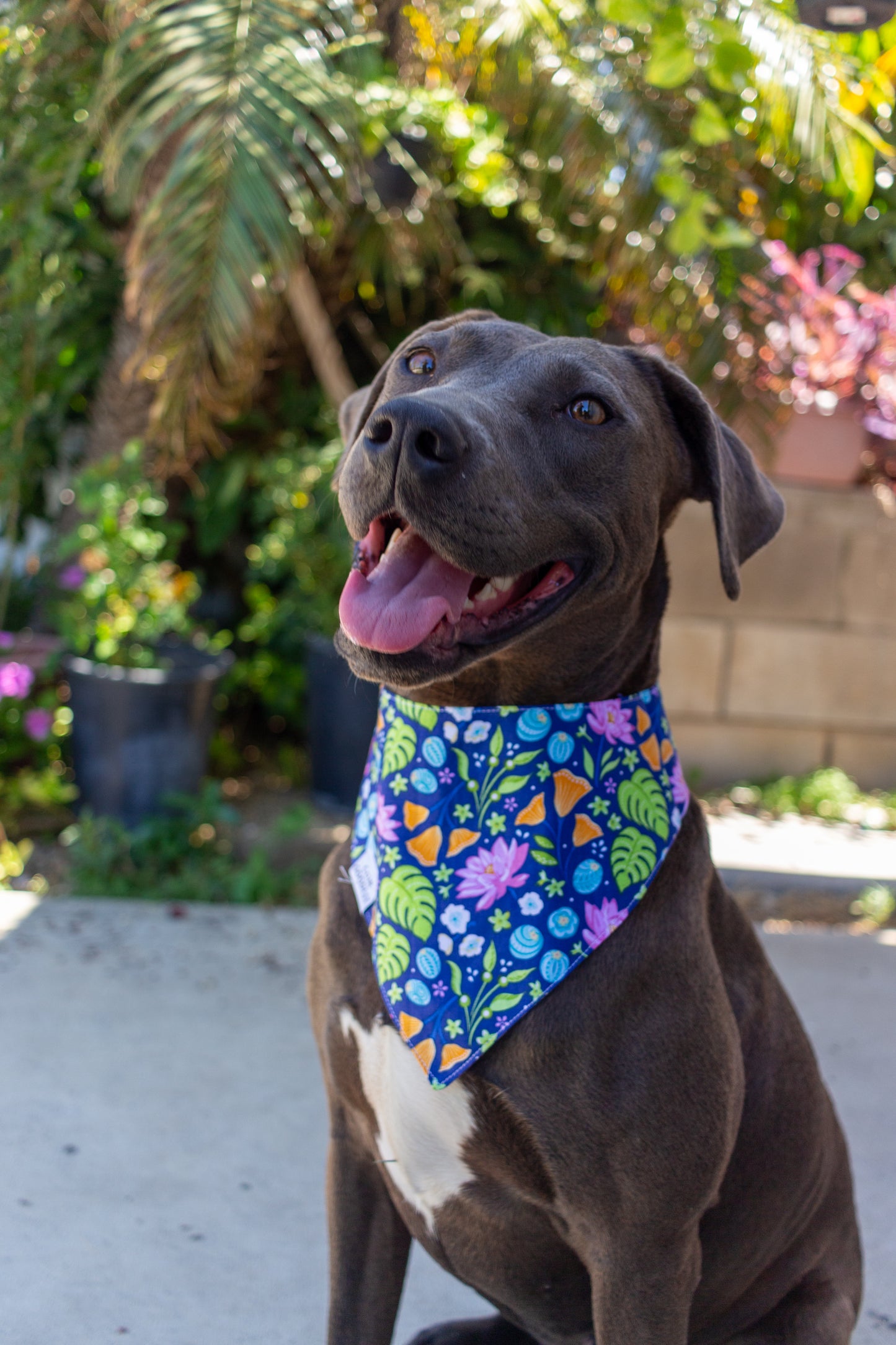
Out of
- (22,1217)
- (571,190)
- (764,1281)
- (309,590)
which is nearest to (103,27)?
(571,190)

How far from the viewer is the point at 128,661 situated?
454 centimetres

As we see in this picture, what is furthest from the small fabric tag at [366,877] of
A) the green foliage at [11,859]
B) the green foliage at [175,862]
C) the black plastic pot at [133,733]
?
the black plastic pot at [133,733]

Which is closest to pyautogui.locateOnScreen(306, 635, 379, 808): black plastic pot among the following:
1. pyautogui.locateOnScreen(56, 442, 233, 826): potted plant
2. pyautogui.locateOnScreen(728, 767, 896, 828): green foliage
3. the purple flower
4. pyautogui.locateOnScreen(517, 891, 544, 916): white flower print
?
pyautogui.locateOnScreen(56, 442, 233, 826): potted plant

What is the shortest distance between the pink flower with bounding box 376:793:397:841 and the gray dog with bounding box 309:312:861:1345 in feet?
0.36

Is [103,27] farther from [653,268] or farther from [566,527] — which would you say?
[566,527]

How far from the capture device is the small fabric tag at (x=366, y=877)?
1730 mm

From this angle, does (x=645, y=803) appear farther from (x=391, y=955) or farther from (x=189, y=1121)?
(x=189, y=1121)

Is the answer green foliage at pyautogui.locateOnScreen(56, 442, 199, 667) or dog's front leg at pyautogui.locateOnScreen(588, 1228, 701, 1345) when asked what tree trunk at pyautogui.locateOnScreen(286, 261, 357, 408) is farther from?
dog's front leg at pyautogui.locateOnScreen(588, 1228, 701, 1345)

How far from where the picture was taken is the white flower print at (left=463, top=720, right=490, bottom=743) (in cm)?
169

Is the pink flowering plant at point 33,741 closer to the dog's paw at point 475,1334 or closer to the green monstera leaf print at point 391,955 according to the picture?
the dog's paw at point 475,1334

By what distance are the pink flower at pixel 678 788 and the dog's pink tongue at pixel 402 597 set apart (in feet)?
1.51

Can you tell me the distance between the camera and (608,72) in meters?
4.20

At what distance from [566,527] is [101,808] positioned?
11.0 ft

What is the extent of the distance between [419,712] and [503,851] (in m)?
0.24
